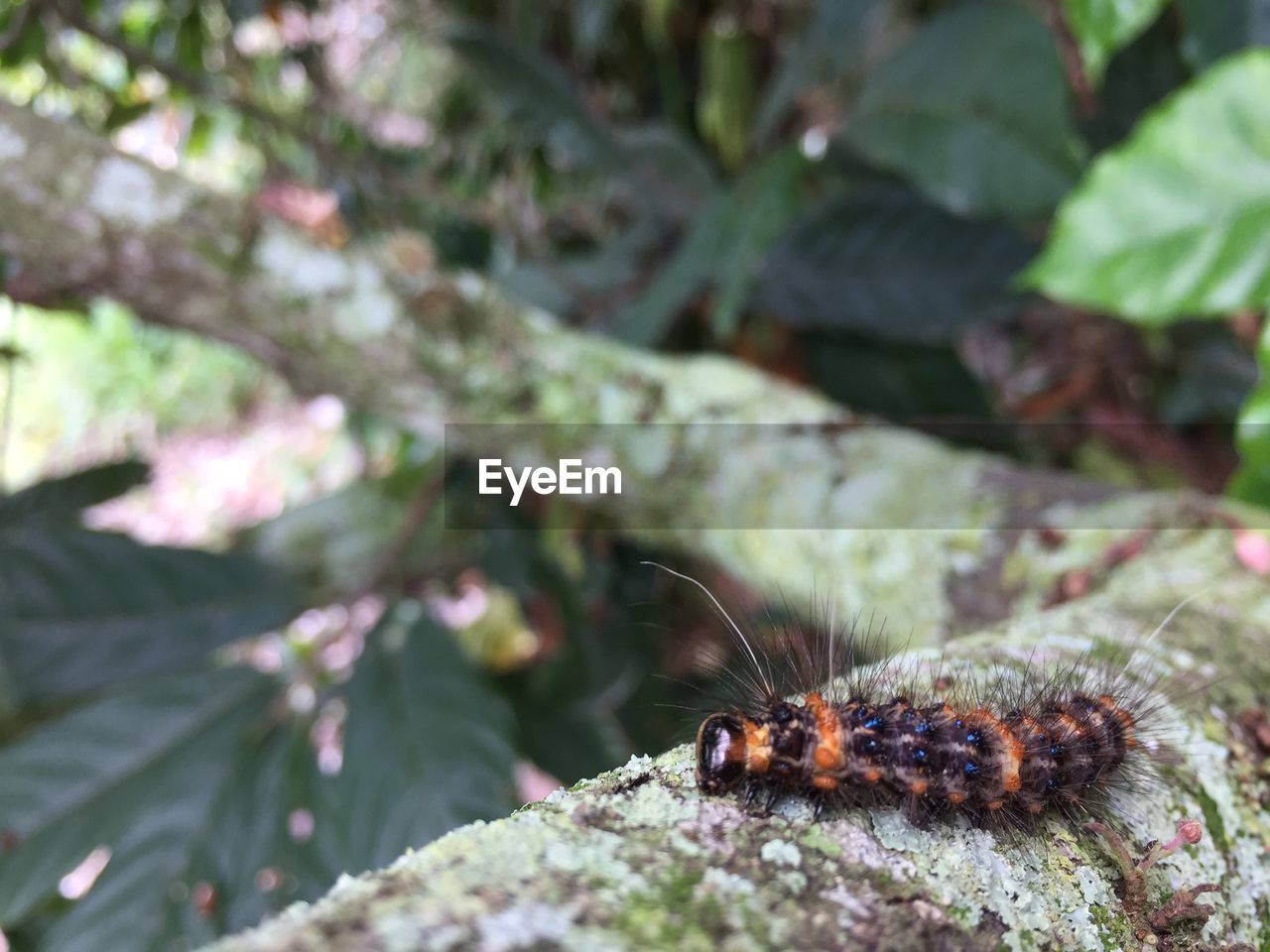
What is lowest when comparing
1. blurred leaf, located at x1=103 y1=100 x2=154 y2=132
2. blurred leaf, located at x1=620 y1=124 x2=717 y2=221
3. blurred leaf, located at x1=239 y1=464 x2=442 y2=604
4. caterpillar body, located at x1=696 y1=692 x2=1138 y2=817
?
caterpillar body, located at x1=696 y1=692 x2=1138 y2=817

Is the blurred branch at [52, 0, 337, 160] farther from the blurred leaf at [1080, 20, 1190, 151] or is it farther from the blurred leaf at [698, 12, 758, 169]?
the blurred leaf at [1080, 20, 1190, 151]

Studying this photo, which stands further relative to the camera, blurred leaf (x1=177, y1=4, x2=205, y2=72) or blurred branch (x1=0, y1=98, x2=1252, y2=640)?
blurred leaf (x1=177, y1=4, x2=205, y2=72)

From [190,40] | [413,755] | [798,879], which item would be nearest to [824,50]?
[190,40]

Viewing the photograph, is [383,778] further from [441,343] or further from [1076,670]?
[1076,670]

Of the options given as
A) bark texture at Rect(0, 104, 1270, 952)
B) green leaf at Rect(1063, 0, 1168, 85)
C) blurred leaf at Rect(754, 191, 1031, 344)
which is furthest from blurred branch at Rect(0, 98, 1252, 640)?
green leaf at Rect(1063, 0, 1168, 85)

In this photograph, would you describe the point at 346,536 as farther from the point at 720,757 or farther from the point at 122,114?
the point at 720,757

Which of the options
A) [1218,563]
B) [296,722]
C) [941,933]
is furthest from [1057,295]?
[296,722]
